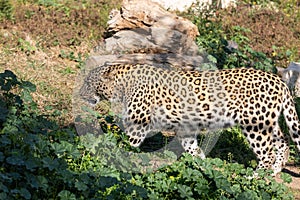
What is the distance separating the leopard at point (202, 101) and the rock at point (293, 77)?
3747mm

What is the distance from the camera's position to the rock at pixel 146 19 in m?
13.0

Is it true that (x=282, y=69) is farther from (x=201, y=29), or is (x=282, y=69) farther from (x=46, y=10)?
(x=46, y=10)

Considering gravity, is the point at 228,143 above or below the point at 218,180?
below

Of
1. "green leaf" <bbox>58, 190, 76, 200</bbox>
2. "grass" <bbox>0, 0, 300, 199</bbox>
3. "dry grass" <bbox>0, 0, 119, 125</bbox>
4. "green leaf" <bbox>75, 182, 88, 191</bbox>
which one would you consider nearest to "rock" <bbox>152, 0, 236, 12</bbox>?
"grass" <bbox>0, 0, 300, 199</bbox>

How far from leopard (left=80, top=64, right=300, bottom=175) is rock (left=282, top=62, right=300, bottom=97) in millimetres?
3747

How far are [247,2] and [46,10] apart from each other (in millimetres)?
5491

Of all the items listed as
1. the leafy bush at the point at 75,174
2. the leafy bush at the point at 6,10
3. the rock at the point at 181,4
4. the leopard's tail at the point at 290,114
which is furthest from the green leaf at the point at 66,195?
the rock at the point at 181,4

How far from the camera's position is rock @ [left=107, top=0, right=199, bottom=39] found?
13016 millimetres

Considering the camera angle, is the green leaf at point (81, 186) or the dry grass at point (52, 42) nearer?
the green leaf at point (81, 186)

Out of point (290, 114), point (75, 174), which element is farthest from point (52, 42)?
point (75, 174)

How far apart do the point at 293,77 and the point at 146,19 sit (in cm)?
311

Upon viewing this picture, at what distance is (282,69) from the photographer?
13.5m

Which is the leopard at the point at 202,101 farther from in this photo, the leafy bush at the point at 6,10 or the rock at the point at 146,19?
the leafy bush at the point at 6,10

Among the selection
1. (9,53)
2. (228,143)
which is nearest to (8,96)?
(228,143)
